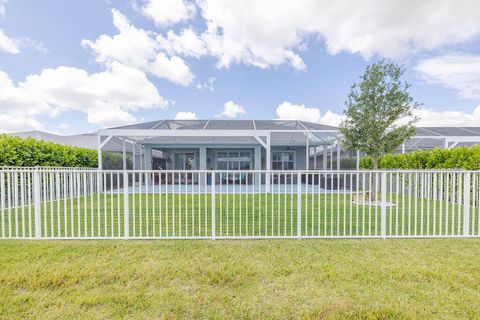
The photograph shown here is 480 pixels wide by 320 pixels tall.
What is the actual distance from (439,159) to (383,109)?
10.6ft

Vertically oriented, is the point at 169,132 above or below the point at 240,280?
above

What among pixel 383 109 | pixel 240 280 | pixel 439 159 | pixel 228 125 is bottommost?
pixel 240 280

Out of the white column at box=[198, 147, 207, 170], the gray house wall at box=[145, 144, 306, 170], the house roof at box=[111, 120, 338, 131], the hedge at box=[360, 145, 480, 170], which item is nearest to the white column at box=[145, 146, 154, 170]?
the gray house wall at box=[145, 144, 306, 170]

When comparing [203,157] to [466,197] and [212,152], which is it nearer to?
[212,152]

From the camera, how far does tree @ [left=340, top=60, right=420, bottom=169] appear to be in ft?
27.2

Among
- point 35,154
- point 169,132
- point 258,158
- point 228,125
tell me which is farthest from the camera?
point 258,158

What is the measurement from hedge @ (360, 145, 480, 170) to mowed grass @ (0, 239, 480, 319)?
4728 mm

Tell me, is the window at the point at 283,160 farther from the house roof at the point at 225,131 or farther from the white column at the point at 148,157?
the white column at the point at 148,157

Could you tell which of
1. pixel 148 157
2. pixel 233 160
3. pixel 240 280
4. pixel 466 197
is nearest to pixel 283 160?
pixel 233 160

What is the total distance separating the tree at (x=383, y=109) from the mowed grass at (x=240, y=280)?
15.7 ft

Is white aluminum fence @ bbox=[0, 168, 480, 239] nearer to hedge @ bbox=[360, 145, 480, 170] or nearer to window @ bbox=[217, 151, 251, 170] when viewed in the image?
hedge @ bbox=[360, 145, 480, 170]

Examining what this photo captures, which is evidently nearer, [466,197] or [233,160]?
[466,197]

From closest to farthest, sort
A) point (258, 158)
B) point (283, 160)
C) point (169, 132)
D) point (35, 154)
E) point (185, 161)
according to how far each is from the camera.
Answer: point (35, 154) < point (169, 132) < point (258, 158) < point (185, 161) < point (283, 160)

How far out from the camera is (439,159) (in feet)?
29.9
